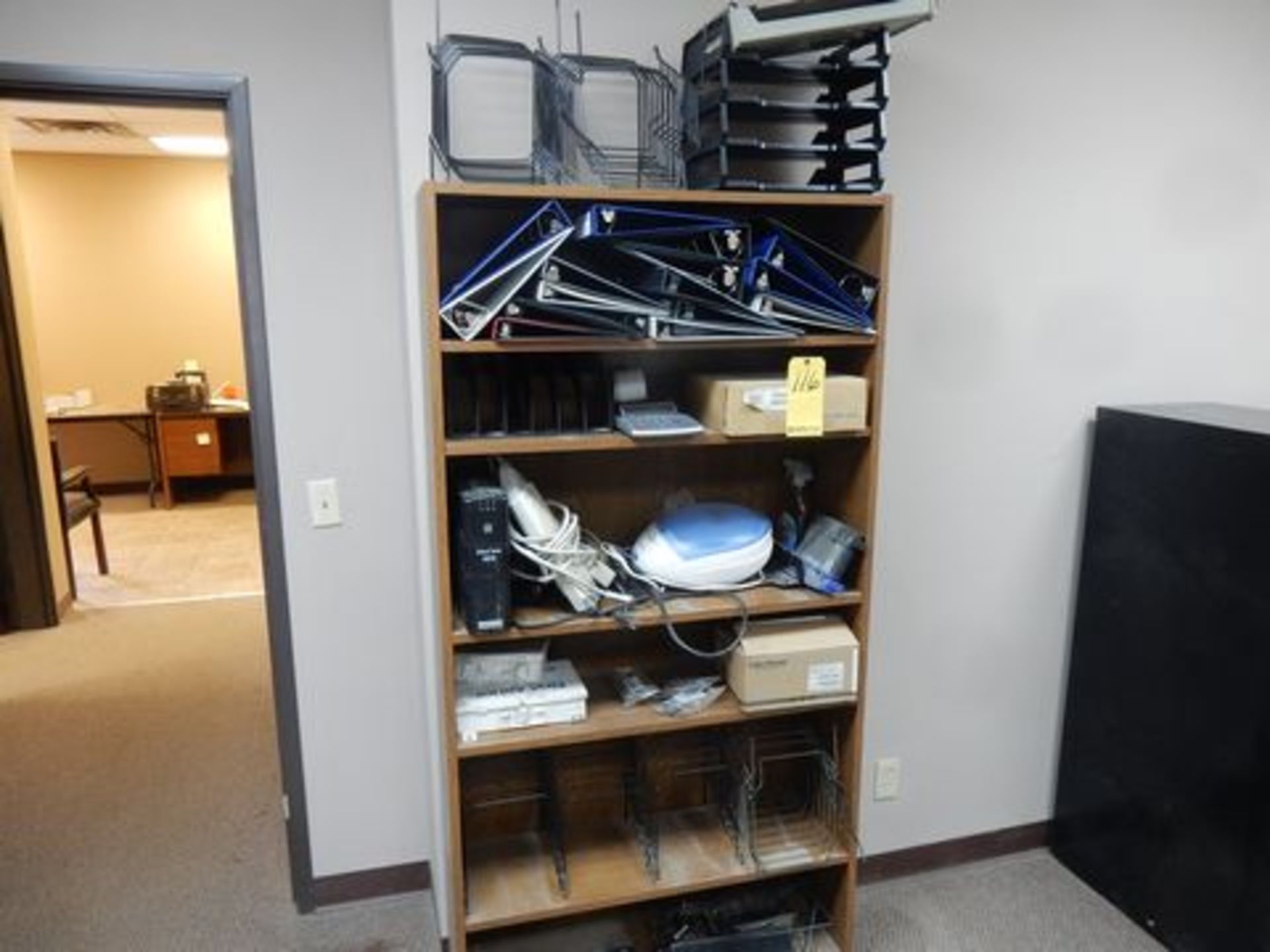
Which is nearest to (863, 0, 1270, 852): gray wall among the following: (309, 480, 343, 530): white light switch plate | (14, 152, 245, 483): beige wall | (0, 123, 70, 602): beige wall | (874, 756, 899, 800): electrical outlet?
(874, 756, 899, 800): electrical outlet

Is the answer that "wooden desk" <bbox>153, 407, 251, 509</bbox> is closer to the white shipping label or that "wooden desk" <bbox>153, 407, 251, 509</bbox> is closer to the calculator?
the calculator

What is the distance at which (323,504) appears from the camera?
78.4 inches

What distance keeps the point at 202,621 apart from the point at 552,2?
11.1ft

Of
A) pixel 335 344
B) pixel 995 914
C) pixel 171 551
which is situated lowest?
pixel 995 914

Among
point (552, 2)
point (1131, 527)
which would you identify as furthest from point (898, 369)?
point (552, 2)

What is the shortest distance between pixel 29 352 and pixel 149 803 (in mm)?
2282

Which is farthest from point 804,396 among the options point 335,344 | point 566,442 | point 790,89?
point 335,344

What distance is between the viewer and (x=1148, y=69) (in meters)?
2.05

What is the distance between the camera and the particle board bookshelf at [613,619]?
1532mm

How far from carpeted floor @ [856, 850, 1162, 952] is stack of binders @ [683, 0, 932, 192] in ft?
5.80

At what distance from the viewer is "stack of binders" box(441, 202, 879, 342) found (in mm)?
1466

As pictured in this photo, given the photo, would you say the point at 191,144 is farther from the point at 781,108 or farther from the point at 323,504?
the point at 781,108

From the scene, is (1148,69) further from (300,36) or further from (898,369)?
(300,36)

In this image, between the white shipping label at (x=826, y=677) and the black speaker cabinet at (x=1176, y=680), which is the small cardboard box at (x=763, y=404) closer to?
the white shipping label at (x=826, y=677)
